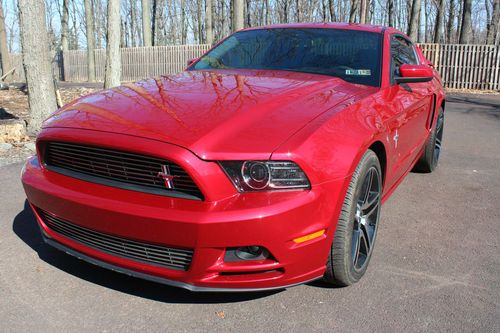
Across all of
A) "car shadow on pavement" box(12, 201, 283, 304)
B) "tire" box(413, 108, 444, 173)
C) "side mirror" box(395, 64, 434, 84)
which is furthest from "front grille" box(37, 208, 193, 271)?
"tire" box(413, 108, 444, 173)

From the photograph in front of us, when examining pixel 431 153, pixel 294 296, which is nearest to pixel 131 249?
pixel 294 296

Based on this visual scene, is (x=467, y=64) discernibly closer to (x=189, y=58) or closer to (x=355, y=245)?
(x=189, y=58)

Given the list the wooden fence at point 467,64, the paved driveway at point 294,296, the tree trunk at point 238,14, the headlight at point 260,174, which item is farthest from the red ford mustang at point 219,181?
the wooden fence at point 467,64

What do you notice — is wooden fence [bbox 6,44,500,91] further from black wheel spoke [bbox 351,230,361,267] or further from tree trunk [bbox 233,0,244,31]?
black wheel spoke [bbox 351,230,361,267]

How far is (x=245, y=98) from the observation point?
2.83 metres

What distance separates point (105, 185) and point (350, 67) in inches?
84.6

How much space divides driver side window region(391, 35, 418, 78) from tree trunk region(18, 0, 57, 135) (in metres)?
5.11

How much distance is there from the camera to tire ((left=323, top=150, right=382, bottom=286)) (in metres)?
2.53

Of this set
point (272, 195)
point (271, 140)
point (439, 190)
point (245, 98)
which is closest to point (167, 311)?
point (272, 195)

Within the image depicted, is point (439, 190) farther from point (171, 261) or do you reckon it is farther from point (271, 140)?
point (171, 261)

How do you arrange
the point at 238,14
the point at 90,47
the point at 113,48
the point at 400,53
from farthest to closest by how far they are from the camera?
the point at 90,47
the point at 238,14
the point at 113,48
the point at 400,53

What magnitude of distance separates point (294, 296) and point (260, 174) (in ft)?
2.92

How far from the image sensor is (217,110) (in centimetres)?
263

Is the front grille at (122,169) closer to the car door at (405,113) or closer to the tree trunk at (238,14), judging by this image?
the car door at (405,113)
